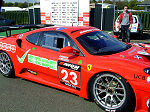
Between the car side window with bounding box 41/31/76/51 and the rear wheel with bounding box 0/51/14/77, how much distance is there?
42.9 inches

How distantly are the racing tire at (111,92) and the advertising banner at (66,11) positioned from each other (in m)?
10.5

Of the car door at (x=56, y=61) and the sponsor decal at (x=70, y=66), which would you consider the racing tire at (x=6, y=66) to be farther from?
the sponsor decal at (x=70, y=66)

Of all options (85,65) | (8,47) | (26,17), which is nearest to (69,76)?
(85,65)

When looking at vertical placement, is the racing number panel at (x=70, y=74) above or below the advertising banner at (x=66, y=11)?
below

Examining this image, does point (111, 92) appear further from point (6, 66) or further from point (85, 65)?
point (6, 66)

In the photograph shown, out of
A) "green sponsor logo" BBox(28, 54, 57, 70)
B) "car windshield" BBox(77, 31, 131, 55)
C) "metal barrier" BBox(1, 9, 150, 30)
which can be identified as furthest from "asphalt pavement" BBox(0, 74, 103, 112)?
"metal barrier" BBox(1, 9, 150, 30)

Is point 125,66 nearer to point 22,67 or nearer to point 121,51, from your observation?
point 121,51

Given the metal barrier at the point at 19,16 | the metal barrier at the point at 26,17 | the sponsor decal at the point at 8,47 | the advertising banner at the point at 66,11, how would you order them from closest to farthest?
the sponsor decal at the point at 8,47
the advertising banner at the point at 66,11
the metal barrier at the point at 26,17
the metal barrier at the point at 19,16

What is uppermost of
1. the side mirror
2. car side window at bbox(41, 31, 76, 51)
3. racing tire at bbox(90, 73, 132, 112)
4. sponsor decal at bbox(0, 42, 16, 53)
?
car side window at bbox(41, 31, 76, 51)

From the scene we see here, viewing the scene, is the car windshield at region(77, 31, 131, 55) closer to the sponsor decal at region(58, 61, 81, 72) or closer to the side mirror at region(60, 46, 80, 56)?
the side mirror at region(60, 46, 80, 56)

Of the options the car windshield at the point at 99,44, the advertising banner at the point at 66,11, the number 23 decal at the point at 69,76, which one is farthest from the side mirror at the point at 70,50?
the advertising banner at the point at 66,11

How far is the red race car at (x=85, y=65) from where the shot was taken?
272cm

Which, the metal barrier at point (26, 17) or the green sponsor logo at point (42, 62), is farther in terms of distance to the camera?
the metal barrier at point (26, 17)

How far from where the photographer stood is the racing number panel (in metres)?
3.24
